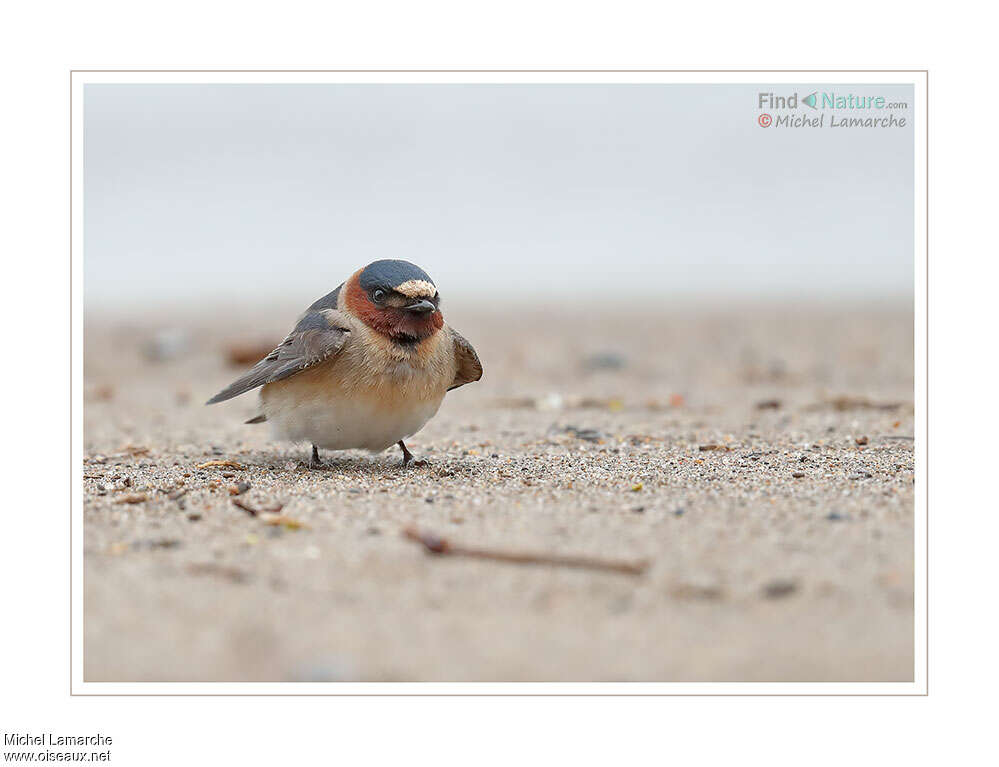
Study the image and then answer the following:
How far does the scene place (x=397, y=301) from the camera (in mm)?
5316

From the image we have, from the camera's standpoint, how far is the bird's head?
5.30 m

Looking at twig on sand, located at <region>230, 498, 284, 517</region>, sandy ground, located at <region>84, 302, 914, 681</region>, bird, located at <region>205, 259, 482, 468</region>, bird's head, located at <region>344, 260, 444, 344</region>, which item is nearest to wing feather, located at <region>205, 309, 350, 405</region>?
bird, located at <region>205, 259, 482, 468</region>

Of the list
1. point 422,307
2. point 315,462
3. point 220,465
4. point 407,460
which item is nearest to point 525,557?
point 422,307

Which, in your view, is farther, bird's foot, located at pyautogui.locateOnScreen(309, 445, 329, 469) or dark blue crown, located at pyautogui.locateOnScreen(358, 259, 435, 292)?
bird's foot, located at pyautogui.locateOnScreen(309, 445, 329, 469)

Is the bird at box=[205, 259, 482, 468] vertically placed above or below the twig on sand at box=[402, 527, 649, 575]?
above

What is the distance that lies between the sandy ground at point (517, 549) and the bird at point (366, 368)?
0.26m

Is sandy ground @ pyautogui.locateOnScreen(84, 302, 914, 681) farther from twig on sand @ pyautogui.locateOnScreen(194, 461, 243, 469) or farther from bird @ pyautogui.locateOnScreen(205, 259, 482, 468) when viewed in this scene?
bird @ pyautogui.locateOnScreen(205, 259, 482, 468)

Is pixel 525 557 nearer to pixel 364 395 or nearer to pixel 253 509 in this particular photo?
pixel 253 509

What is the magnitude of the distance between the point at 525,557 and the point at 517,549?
0.12m

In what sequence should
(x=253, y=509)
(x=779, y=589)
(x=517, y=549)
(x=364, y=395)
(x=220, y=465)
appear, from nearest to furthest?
(x=779, y=589) < (x=517, y=549) < (x=253, y=509) < (x=364, y=395) < (x=220, y=465)

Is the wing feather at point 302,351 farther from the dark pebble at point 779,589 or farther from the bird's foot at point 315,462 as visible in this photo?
the dark pebble at point 779,589

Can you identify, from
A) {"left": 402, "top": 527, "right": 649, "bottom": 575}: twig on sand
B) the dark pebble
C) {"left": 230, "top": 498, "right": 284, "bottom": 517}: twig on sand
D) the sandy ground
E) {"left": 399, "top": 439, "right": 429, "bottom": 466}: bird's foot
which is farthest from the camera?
{"left": 399, "top": 439, "right": 429, "bottom": 466}: bird's foot

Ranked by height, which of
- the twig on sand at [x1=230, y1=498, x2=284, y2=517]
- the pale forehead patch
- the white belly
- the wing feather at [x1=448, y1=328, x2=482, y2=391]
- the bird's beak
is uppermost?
the pale forehead patch
